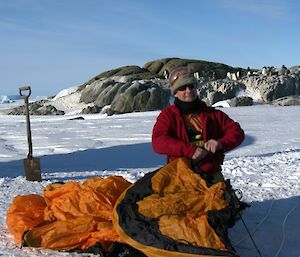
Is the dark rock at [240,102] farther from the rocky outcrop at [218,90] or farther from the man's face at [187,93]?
the man's face at [187,93]

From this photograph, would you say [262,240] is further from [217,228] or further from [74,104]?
[74,104]

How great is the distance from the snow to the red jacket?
75 centimetres

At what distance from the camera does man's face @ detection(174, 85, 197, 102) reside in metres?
3.72

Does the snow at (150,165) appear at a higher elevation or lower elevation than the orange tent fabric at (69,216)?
lower

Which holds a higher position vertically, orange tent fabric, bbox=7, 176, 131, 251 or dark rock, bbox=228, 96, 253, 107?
orange tent fabric, bbox=7, 176, 131, 251

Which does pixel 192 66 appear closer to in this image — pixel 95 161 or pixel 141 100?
pixel 141 100

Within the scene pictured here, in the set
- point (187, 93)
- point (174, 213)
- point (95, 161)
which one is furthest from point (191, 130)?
point (95, 161)

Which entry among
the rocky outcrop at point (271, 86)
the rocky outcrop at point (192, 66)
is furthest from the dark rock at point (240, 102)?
the rocky outcrop at point (192, 66)

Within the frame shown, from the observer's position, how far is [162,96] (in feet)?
83.7

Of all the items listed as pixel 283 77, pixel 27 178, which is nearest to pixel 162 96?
pixel 283 77

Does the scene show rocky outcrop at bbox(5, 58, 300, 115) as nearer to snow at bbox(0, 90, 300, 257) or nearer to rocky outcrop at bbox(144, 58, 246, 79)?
rocky outcrop at bbox(144, 58, 246, 79)

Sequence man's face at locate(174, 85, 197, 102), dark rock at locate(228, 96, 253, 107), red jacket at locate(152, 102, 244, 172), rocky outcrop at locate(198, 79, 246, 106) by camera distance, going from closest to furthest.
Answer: red jacket at locate(152, 102, 244, 172)
man's face at locate(174, 85, 197, 102)
dark rock at locate(228, 96, 253, 107)
rocky outcrop at locate(198, 79, 246, 106)

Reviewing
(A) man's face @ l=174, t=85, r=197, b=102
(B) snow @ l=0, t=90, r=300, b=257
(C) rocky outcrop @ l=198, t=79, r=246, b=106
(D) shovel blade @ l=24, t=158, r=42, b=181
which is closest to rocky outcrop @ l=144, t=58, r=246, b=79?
(C) rocky outcrop @ l=198, t=79, r=246, b=106

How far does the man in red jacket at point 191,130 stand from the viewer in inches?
143
